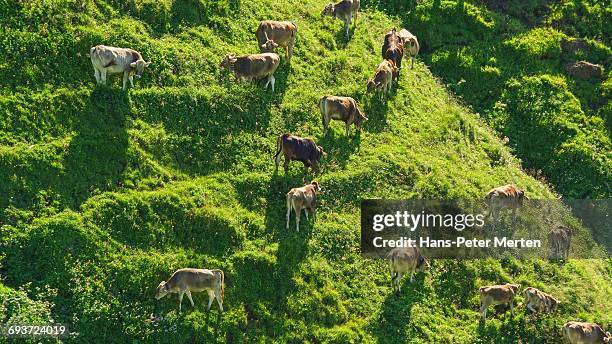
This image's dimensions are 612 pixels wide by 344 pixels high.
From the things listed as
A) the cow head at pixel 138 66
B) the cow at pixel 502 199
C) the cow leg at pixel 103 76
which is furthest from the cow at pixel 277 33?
the cow at pixel 502 199

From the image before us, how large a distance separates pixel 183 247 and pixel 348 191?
675cm

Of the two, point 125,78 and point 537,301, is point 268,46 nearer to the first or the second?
point 125,78

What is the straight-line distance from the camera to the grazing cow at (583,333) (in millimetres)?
27047

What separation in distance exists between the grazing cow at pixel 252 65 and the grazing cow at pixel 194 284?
9.75 m

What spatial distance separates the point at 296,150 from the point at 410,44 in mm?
11668

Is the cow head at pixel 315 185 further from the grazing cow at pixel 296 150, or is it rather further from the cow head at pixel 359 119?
the cow head at pixel 359 119

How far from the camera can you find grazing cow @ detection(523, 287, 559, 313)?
1097 inches

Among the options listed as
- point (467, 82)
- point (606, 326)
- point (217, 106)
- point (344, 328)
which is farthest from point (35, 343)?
point (467, 82)

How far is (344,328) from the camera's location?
25719 mm

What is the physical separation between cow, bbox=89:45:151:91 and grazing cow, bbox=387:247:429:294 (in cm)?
1104

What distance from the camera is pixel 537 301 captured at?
2791 cm

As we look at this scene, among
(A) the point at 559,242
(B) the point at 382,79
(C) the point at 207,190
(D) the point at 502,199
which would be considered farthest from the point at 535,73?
(C) the point at 207,190

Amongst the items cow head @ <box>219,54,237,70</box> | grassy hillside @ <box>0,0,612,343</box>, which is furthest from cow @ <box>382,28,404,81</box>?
cow head @ <box>219,54,237,70</box>

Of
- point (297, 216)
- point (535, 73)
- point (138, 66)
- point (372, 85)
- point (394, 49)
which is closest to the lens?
point (297, 216)
